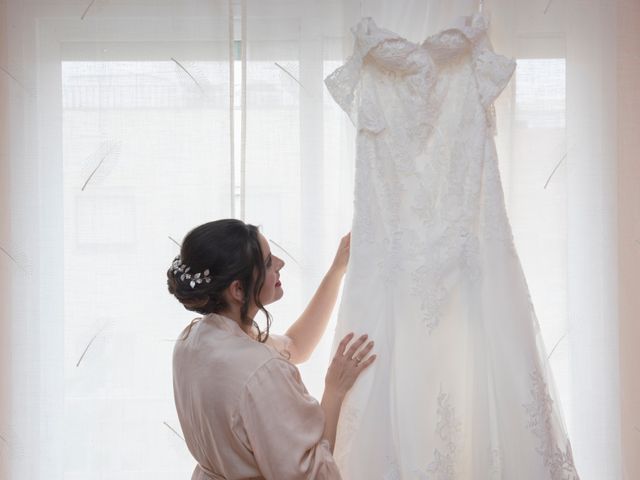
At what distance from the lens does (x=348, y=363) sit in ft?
4.63

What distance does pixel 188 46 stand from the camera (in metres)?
1.69

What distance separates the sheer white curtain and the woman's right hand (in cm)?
26

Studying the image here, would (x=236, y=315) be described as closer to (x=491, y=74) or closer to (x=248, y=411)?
(x=248, y=411)

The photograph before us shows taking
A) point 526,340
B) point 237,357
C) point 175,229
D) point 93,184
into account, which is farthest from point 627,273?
point 93,184

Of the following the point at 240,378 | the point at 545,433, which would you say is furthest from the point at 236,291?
the point at 545,433

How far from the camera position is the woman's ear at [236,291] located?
1.34 m

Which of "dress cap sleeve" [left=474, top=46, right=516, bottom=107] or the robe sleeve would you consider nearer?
the robe sleeve

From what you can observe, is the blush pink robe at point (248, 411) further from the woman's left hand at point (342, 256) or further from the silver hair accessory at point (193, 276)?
the woman's left hand at point (342, 256)

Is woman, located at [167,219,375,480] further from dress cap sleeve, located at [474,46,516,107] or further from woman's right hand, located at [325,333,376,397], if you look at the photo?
dress cap sleeve, located at [474,46,516,107]

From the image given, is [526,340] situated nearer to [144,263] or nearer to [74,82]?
[144,263]

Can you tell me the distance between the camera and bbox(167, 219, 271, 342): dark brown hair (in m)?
1.31

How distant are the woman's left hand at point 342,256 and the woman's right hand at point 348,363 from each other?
212 mm

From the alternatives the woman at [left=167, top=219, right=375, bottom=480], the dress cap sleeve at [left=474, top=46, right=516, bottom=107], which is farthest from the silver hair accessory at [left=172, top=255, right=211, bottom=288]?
the dress cap sleeve at [left=474, top=46, right=516, bottom=107]

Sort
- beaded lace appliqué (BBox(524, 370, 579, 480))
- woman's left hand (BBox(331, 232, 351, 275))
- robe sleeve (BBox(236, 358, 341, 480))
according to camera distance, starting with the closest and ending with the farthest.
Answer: robe sleeve (BBox(236, 358, 341, 480)) → beaded lace appliqué (BBox(524, 370, 579, 480)) → woman's left hand (BBox(331, 232, 351, 275))
